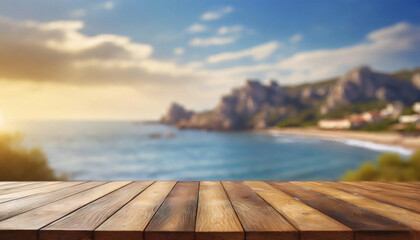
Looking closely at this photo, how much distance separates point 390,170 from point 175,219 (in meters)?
10.0

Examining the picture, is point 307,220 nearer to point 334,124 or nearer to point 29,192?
point 29,192

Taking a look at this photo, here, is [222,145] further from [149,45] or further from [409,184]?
[409,184]

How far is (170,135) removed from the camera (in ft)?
133

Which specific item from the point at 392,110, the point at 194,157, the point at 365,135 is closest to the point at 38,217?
the point at 194,157

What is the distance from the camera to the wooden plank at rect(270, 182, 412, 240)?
72cm

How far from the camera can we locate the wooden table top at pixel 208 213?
0.71m

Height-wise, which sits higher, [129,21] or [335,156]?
[129,21]

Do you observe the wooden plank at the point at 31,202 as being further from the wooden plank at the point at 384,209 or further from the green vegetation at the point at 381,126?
the green vegetation at the point at 381,126

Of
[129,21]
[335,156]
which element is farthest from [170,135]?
[335,156]

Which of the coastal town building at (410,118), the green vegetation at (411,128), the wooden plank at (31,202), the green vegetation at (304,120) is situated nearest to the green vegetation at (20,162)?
the wooden plank at (31,202)

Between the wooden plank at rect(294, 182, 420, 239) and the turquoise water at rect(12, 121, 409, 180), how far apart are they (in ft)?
54.1

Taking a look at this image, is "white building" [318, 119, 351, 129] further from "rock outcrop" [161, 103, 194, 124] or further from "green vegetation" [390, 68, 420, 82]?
"rock outcrop" [161, 103, 194, 124]

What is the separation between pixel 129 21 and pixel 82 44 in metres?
6.26

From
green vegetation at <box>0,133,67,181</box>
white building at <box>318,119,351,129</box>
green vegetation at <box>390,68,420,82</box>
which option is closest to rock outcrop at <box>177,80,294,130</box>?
white building at <box>318,119,351,129</box>
